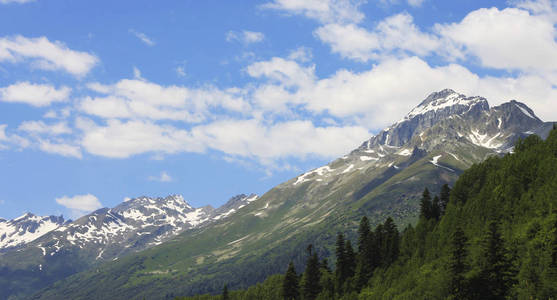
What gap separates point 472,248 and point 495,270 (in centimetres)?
1722

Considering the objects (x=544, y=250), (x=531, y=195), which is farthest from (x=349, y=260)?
(x=544, y=250)

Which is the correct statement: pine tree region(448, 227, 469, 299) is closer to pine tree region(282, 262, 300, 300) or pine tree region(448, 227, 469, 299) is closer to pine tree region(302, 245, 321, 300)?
pine tree region(302, 245, 321, 300)

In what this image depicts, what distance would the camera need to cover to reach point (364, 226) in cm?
14512

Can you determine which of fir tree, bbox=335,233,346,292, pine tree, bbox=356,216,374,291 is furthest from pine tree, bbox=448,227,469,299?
fir tree, bbox=335,233,346,292

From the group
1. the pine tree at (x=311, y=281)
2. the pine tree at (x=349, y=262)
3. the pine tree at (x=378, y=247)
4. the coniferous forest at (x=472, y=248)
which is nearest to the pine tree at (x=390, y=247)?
the coniferous forest at (x=472, y=248)

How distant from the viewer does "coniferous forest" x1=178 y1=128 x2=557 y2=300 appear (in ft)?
283

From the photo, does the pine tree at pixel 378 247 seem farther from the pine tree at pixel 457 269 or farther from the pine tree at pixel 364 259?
the pine tree at pixel 457 269

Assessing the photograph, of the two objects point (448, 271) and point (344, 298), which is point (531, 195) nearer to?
point (448, 271)

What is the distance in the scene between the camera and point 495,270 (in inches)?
3430

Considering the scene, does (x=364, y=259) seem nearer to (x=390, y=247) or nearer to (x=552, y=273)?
(x=390, y=247)

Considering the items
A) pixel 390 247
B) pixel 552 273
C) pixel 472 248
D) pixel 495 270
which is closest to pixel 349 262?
pixel 390 247

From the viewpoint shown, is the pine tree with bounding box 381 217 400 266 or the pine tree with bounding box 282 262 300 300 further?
the pine tree with bounding box 381 217 400 266

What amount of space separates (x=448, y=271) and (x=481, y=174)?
7308cm

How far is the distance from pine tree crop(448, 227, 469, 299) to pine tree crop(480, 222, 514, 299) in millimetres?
3646
